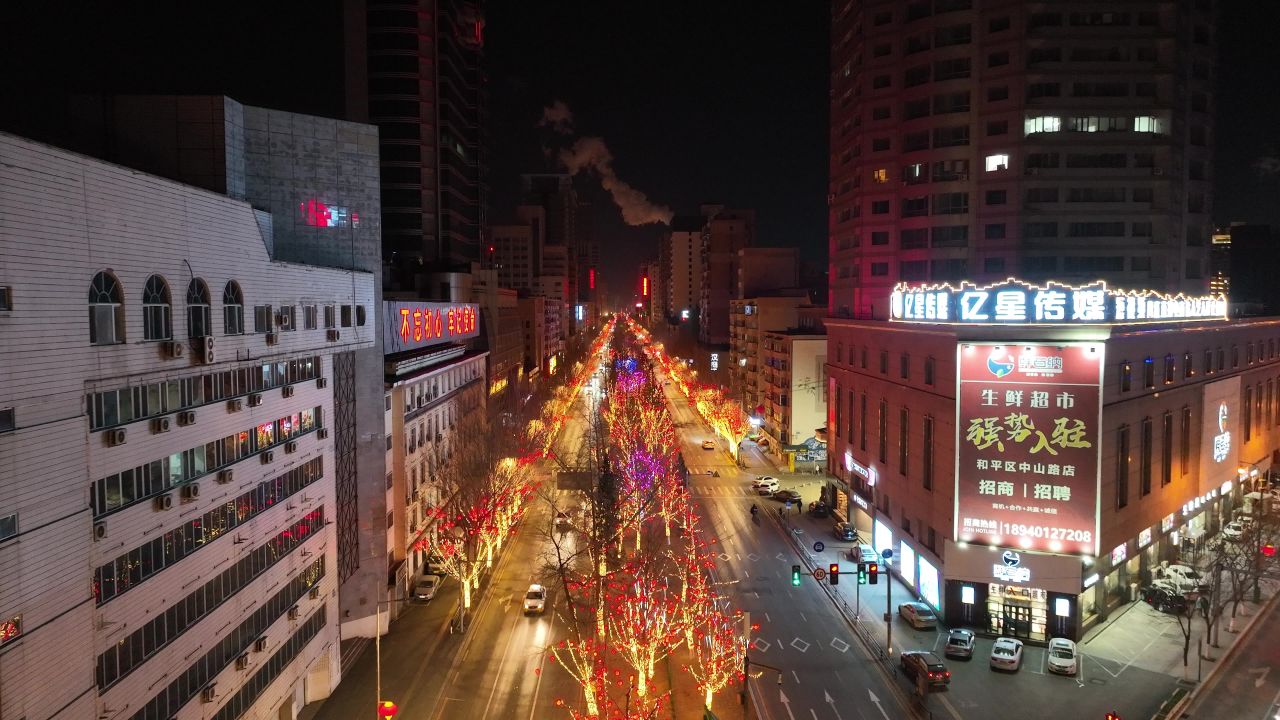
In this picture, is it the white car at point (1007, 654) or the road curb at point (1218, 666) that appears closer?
the road curb at point (1218, 666)

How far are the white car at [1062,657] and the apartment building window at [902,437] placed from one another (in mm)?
11985

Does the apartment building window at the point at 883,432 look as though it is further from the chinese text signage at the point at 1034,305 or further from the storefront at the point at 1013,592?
the storefront at the point at 1013,592

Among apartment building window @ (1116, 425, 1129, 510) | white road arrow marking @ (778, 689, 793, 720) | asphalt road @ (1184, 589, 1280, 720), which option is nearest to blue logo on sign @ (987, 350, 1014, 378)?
apartment building window @ (1116, 425, 1129, 510)

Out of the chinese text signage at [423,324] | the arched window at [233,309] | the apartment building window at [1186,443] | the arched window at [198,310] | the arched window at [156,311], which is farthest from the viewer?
the apartment building window at [1186,443]

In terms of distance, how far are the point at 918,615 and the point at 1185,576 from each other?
55.7 ft

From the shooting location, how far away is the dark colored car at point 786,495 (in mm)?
59744

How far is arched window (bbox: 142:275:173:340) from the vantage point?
1891cm

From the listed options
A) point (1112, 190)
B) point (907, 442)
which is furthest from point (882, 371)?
point (1112, 190)

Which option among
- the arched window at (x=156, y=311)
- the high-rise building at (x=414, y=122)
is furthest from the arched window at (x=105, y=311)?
the high-rise building at (x=414, y=122)

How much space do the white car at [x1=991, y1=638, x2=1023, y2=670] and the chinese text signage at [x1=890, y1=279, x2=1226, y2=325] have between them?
1485 centimetres

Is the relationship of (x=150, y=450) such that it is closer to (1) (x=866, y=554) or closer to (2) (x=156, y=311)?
(2) (x=156, y=311)

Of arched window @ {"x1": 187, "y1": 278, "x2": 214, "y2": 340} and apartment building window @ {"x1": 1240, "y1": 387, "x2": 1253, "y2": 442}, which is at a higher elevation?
arched window @ {"x1": 187, "y1": 278, "x2": 214, "y2": 340}

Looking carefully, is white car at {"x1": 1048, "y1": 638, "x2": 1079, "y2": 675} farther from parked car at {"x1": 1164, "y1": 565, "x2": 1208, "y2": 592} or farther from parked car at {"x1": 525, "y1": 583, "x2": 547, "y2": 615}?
parked car at {"x1": 525, "y1": 583, "x2": 547, "y2": 615}

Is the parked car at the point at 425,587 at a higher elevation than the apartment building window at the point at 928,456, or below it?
below
